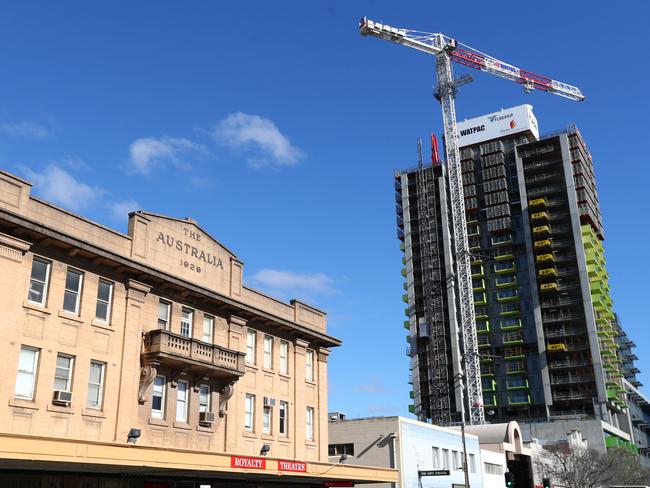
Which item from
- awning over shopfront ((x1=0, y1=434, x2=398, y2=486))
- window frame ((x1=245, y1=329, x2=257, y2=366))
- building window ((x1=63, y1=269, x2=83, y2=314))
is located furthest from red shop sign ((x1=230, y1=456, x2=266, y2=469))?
building window ((x1=63, y1=269, x2=83, y2=314))

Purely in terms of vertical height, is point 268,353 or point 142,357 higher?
point 268,353

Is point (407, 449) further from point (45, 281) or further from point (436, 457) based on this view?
point (45, 281)

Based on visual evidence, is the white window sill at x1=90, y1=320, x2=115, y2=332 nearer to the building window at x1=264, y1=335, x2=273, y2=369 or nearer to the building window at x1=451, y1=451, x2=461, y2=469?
the building window at x1=264, y1=335, x2=273, y2=369

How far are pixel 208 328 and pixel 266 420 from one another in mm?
6273

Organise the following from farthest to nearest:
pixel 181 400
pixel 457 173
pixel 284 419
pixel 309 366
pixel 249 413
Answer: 1. pixel 457 173
2. pixel 309 366
3. pixel 284 419
4. pixel 249 413
5. pixel 181 400

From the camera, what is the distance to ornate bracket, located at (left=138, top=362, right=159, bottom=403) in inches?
1167

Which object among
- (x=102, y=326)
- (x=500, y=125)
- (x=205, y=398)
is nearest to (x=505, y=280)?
(x=500, y=125)

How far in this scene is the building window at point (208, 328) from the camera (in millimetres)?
34322

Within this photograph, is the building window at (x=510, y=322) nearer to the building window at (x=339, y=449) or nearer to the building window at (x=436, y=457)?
the building window at (x=436, y=457)

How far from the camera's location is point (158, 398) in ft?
102

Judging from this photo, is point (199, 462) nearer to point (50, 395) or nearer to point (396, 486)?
point (50, 395)

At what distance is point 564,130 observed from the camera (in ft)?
463

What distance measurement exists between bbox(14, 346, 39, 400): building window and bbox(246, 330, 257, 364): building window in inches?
499

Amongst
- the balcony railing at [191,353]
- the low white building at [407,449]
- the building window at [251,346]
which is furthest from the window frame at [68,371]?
the low white building at [407,449]
